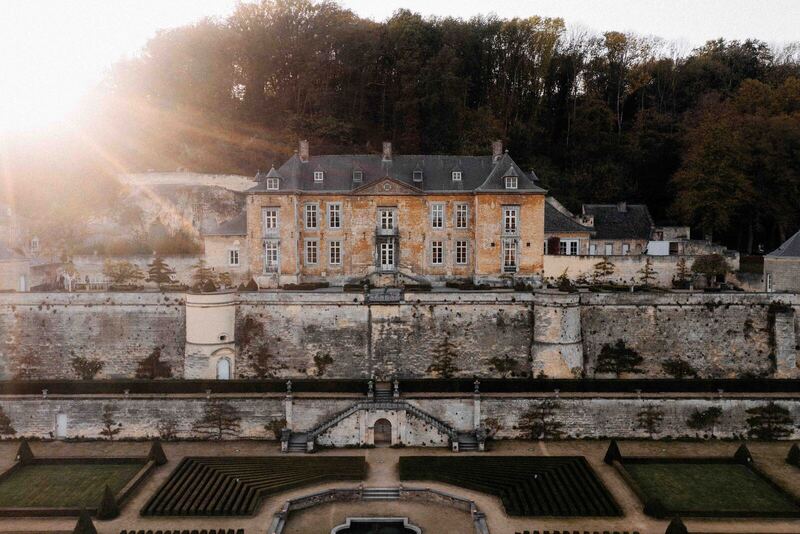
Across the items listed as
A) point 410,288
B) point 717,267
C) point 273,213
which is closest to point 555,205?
point 717,267

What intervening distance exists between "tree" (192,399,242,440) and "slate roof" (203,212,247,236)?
1163cm

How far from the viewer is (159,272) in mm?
35031

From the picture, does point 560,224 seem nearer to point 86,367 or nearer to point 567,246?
point 567,246

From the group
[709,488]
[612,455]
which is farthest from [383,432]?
[709,488]

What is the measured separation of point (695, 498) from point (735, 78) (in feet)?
133

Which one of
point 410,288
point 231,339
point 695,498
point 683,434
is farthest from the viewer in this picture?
point 410,288

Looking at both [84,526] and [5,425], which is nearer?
[84,526]

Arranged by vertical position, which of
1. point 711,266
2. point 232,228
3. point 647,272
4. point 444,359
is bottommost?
point 444,359

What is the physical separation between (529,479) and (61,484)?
15.9 metres

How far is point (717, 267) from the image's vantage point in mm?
35188

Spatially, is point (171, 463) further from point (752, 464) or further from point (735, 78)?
point (735, 78)

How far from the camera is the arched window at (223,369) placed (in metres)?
29.8

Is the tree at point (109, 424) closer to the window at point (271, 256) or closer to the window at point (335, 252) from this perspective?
the window at point (271, 256)

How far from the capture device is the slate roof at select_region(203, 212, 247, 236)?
35.9 m
